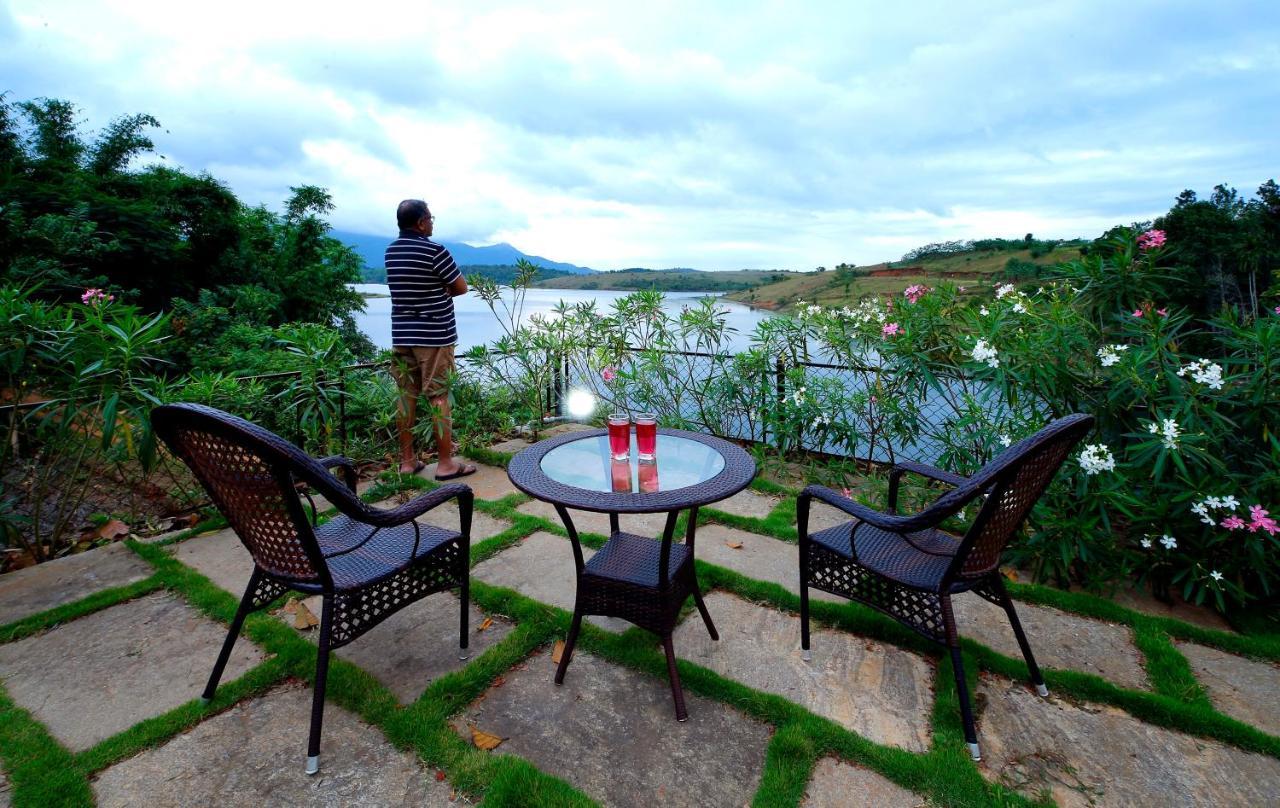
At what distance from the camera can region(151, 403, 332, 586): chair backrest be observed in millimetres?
1232

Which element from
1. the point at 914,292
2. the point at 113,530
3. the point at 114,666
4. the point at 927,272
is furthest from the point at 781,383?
the point at 113,530

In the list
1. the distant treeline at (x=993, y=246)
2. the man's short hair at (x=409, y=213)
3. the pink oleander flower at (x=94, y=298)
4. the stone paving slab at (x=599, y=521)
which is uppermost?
the man's short hair at (x=409, y=213)

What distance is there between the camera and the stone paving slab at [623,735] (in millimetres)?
1320

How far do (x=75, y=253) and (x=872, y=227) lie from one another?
1026cm

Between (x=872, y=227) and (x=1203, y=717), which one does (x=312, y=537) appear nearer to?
(x=1203, y=717)

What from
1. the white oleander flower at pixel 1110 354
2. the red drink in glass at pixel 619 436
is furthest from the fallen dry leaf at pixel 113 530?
the white oleander flower at pixel 1110 354

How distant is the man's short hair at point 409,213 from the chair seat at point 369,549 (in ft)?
6.37

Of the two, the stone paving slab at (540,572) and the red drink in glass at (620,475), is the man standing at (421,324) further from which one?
the red drink in glass at (620,475)

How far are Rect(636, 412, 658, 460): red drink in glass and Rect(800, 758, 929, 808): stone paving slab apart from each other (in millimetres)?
1067

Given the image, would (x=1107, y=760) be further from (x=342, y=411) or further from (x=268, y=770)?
(x=342, y=411)

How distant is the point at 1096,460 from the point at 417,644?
8.62 feet

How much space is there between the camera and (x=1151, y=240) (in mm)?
2457

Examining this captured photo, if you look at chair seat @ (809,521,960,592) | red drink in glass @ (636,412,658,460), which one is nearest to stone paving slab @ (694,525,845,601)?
chair seat @ (809,521,960,592)

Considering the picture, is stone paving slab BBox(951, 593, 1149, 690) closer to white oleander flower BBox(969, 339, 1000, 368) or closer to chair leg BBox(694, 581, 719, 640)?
chair leg BBox(694, 581, 719, 640)
